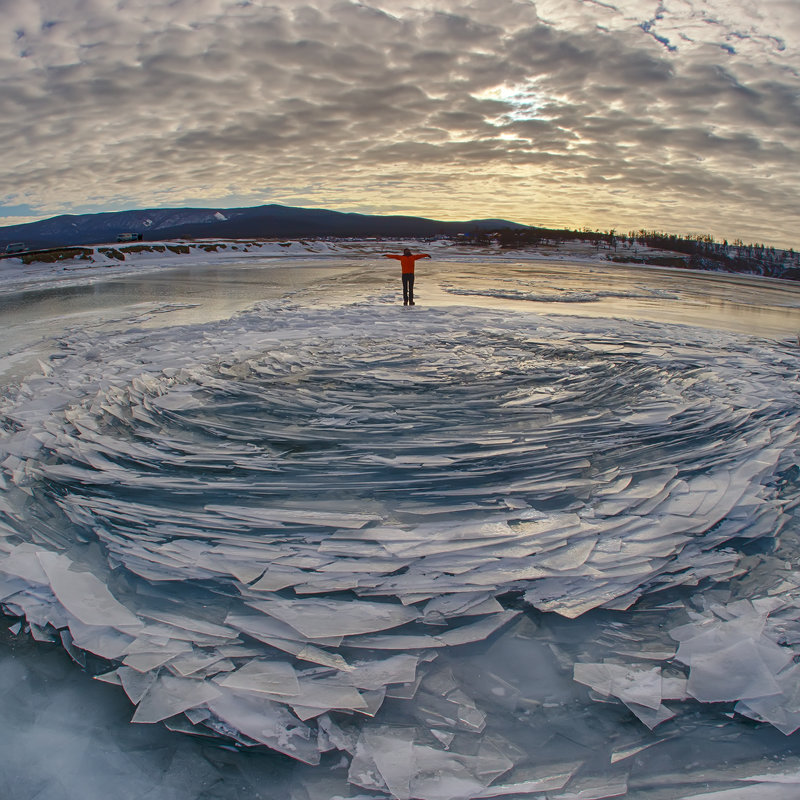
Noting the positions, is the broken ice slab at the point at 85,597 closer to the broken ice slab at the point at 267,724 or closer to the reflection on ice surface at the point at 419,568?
the reflection on ice surface at the point at 419,568

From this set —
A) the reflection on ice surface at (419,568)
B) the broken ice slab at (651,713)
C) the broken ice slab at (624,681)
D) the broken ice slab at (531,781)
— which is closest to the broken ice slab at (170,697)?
the reflection on ice surface at (419,568)

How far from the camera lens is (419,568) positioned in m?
2.45

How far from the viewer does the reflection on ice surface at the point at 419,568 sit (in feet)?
5.76

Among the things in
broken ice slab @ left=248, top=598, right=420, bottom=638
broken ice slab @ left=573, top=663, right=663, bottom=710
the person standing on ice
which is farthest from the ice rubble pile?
the person standing on ice

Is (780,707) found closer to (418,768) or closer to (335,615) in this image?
(418,768)

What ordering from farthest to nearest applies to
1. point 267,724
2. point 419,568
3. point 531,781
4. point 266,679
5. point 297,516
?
point 297,516 < point 419,568 < point 266,679 < point 267,724 < point 531,781

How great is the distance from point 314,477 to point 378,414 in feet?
3.98

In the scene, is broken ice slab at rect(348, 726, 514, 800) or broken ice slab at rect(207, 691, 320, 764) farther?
broken ice slab at rect(207, 691, 320, 764)

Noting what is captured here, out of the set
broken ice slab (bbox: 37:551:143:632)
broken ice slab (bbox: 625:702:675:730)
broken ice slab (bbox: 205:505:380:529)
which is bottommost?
broken ice slab (bbox: 205:505:380:529)

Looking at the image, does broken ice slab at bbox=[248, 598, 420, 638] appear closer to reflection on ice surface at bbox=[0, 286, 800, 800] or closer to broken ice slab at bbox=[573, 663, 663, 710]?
reflection on ice surface at bbox=[0, 286, 800, 800]

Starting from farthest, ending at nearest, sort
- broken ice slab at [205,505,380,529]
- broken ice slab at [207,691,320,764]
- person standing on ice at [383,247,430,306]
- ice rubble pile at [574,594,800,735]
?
person standing on ice at [383,247,430,306] < broken ice slab at [205,505,380,529] < ice rubble pile at [574,594,800,735] < broken ice slab at [207,691,320,764]

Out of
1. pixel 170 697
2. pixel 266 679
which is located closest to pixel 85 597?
pixel 170 697

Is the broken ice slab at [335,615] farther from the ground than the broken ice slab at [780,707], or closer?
farther from the ground

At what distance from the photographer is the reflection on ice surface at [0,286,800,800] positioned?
176 centimetres
